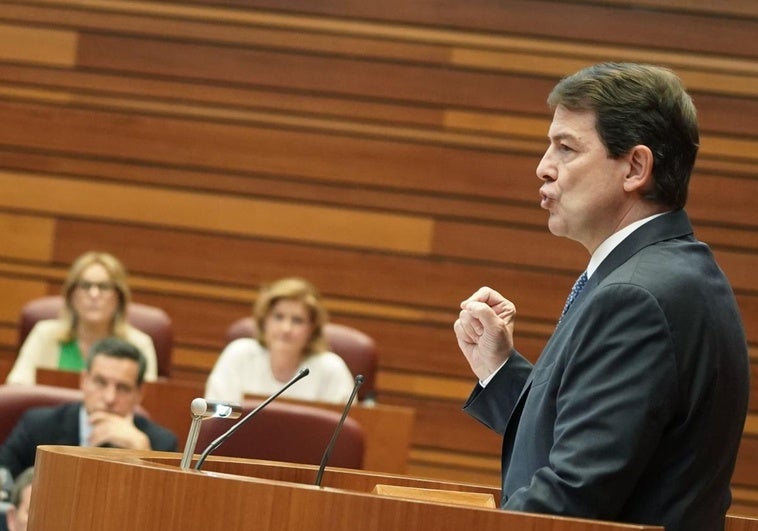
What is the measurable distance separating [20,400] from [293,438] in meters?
0.98

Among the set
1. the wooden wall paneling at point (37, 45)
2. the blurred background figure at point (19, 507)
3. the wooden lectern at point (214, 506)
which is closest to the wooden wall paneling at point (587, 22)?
the wooden wall paneling at point (37, 45)

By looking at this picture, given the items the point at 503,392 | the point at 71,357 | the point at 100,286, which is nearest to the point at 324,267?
the point at 100,286

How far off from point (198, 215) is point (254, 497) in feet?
17.9

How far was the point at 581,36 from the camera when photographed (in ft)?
22.0

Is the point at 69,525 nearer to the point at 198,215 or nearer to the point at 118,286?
the point at 118,286

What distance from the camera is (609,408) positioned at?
1648mm

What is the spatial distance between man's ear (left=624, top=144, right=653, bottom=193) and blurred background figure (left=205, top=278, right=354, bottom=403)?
385 cm

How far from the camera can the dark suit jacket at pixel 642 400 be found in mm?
1640

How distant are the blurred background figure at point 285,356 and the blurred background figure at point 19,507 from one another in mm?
2238

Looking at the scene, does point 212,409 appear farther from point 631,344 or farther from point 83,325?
point 83,325

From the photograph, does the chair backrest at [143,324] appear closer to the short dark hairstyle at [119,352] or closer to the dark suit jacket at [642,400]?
the short dark hairstyle at [119,352]

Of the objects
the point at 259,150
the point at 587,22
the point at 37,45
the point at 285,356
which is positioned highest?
the point at 587,22

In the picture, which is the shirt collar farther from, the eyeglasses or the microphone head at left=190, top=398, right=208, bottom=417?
the eyeglasses

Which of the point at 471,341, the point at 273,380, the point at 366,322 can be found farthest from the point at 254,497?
the point at 366,322
